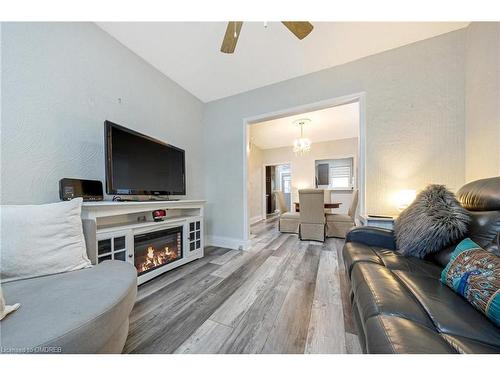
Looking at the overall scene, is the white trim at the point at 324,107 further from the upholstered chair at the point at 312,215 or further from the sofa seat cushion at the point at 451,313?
the sofa seat cushion at the point at 451,313

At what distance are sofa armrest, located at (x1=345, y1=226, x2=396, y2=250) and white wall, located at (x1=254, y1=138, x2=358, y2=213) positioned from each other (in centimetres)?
371

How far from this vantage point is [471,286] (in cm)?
73

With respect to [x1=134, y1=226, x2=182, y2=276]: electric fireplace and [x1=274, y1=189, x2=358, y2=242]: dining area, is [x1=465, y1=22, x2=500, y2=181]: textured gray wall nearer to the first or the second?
[x1=274, y1=189, x2=358, y2=242]: dining area

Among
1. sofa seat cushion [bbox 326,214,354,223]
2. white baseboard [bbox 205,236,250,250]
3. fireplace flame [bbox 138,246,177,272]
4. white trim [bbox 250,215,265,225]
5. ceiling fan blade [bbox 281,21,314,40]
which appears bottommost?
white trim [bbox 250,215,265,225]

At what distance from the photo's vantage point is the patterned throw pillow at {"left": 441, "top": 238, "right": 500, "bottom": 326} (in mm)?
636

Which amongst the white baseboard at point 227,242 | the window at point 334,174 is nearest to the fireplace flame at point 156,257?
the white baseboard at point 227,242

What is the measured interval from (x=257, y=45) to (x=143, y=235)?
235 cm

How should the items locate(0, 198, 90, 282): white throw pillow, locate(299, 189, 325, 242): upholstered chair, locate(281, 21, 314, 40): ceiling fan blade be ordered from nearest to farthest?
locate(0, 198, 90, 282): white throw pillow < locate(281, 21, 314, 40): ceiling fan blade < locate(299, 189, 325, 242): upholstered chair

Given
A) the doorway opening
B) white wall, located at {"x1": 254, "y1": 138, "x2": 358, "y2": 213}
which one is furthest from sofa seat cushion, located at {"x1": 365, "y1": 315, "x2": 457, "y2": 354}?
the doorway opening

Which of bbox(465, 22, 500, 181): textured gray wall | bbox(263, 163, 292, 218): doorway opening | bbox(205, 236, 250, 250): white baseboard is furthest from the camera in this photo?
bbox(263, 163, 292, 218): doorway opening

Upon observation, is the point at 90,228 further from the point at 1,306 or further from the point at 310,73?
the point at 310,73

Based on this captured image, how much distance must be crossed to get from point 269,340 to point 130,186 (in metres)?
1.70

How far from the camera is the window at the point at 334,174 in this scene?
5145 millimetres

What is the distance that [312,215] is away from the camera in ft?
10.3
